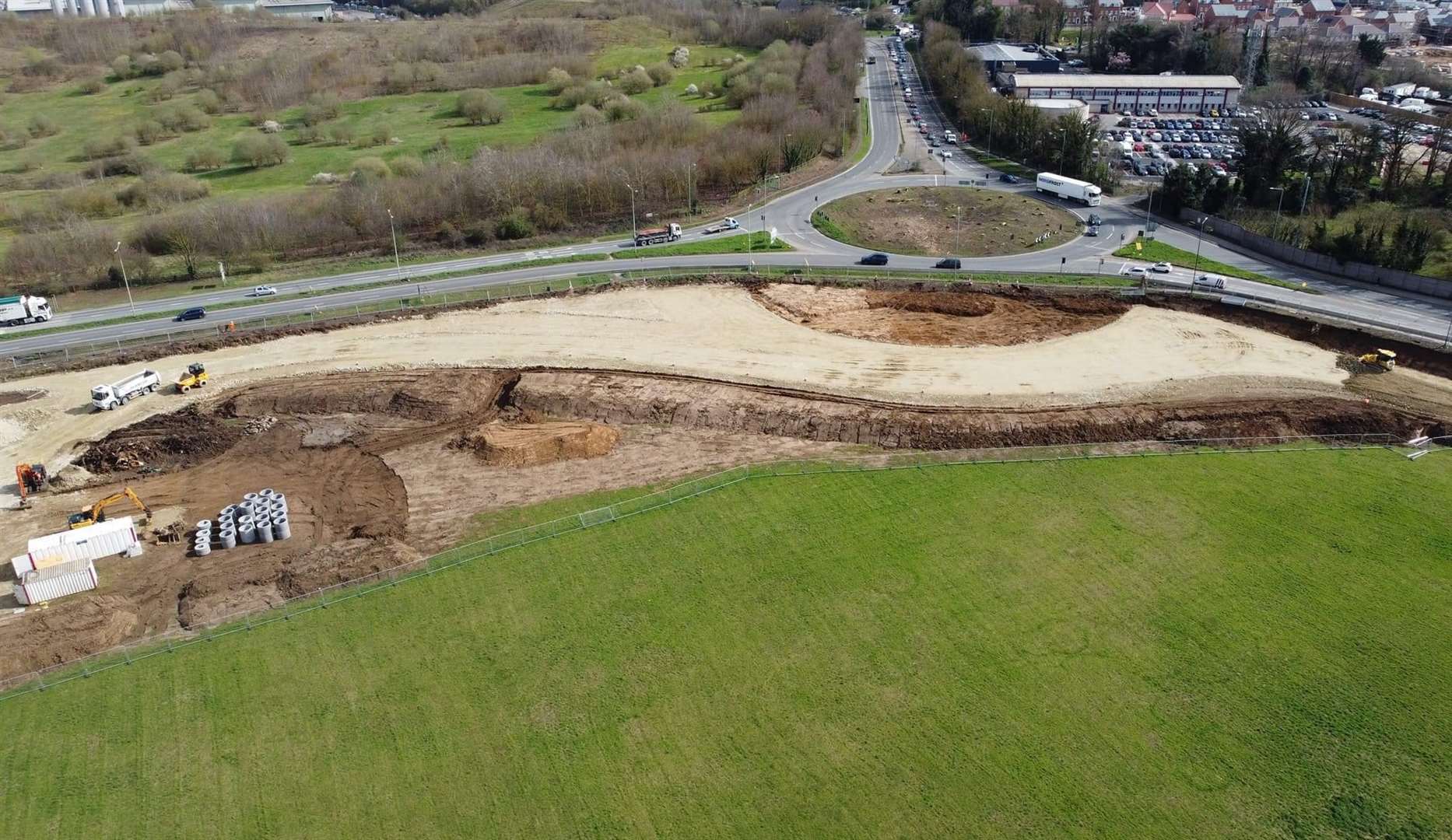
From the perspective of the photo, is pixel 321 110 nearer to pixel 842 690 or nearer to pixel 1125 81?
pixel 1125 81

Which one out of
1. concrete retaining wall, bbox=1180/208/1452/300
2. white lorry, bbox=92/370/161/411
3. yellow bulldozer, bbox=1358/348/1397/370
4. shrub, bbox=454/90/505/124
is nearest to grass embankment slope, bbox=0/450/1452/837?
yellow bulldozer, bbox=1358/348/1397/370

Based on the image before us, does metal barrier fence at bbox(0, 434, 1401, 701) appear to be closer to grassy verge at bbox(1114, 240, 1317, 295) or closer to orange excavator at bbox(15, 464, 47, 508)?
orange excavator at bbox(15, 464, 47, 508)

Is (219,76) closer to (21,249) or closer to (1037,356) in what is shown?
(21,249)

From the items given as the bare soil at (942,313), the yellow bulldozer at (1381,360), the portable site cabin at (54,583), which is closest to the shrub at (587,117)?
the bare soil at (942,313)

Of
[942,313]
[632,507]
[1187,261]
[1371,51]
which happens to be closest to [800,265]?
[942,313]

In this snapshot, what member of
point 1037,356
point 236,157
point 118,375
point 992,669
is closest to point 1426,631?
point 992,669

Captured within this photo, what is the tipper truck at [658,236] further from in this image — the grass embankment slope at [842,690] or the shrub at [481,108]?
the shrub at [481,108]
